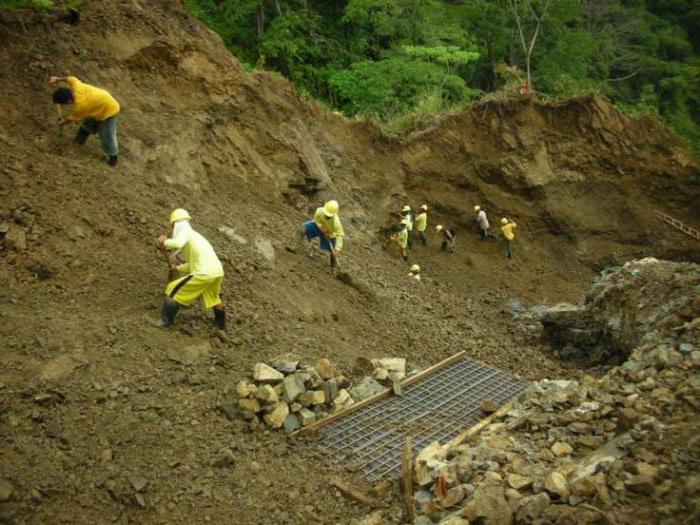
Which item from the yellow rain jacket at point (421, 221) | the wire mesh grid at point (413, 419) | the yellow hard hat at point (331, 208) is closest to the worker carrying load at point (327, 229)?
the yellow hard hat at point (331, 208)

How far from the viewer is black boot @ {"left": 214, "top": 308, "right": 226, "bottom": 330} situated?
541 centimetres

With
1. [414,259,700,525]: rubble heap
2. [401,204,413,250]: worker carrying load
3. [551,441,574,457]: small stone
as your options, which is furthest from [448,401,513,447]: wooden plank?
[401,204,413,250]: worker carrying load

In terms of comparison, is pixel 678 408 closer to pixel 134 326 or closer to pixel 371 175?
pixel 134 326

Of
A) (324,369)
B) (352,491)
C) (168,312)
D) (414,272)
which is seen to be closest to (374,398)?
(324,369)

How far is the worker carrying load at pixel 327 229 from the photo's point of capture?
751cm

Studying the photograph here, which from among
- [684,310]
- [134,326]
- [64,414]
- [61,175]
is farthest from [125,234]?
[684,310]

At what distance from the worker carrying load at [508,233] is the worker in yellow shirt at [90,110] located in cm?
851

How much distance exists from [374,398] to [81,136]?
516 centimetres

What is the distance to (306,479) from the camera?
4203 millimetres

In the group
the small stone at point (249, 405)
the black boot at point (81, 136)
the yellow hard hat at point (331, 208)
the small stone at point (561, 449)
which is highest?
the black boot at point (81, 136)

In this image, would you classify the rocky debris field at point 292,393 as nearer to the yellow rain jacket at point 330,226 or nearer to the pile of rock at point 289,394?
the pile of rock at point 289,394

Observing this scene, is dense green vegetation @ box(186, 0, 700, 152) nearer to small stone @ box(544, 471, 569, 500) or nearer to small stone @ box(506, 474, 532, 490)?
small stone @ box(506, 474, 532, 490)

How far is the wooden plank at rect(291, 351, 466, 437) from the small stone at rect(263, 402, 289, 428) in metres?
0.16

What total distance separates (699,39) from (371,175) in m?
23.0
